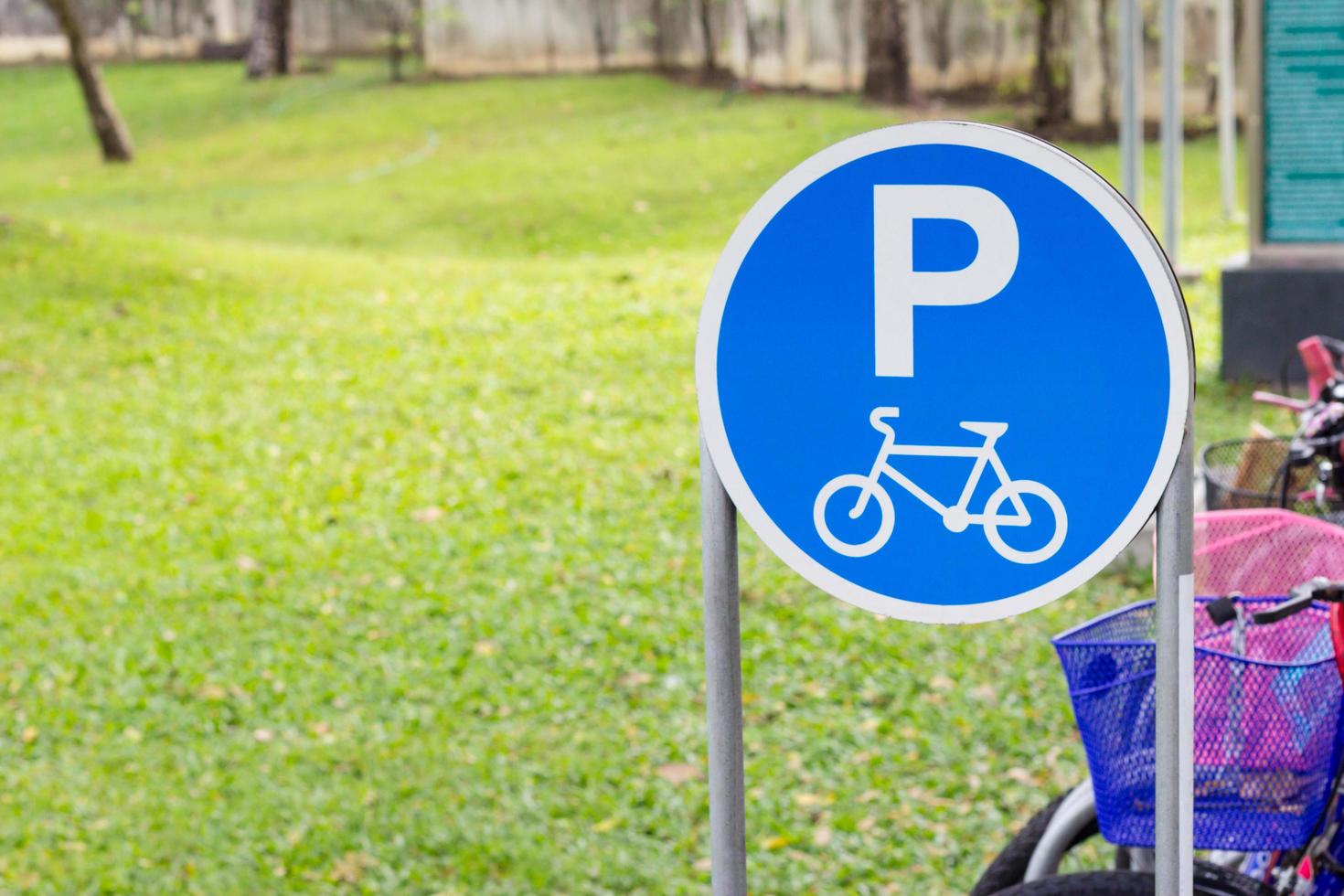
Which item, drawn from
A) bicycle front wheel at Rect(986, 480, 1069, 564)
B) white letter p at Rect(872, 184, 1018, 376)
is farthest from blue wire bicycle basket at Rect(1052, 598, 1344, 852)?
white letter p at Rect(872, 184, 1018, 376)

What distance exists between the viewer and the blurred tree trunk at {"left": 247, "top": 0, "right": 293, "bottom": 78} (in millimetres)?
26125

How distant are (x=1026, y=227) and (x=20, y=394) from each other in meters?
8.26

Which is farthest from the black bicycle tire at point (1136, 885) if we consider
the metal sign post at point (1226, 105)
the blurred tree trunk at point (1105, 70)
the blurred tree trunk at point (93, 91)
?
the blurred tree trunk at point (1105, 70)

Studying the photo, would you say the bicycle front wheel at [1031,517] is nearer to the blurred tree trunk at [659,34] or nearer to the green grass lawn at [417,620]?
the green grass lawn at [417,620]

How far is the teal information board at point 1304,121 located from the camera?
7906 mm

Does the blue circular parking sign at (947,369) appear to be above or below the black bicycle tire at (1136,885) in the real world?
above

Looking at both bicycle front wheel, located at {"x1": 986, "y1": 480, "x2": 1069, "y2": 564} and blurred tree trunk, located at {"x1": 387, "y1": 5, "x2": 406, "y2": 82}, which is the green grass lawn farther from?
blurred tree trunk, located at {"x1": 387, "y1": 5, "x2": 406, "y2": 82}

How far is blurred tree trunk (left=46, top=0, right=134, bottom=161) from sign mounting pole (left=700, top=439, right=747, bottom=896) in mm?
16981

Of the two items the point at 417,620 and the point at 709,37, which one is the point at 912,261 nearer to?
the point at 417,620

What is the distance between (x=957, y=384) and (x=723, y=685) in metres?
0.51

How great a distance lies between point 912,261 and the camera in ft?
6.21

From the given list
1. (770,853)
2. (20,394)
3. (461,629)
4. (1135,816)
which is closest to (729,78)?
(20,394)

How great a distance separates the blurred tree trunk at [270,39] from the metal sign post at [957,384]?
84.6 feet

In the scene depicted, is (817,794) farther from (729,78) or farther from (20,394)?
(729,78)
